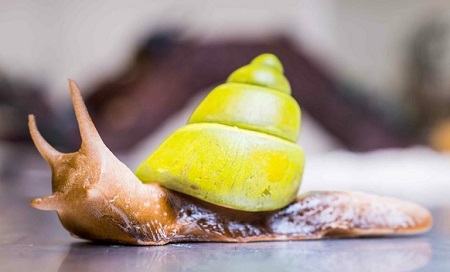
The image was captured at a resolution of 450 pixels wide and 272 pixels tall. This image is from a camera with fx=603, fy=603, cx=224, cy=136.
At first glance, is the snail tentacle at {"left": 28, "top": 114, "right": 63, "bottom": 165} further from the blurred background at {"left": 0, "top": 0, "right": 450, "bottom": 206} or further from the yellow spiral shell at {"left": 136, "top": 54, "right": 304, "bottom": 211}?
the blurred background at {"left": 0, "top": 0, "right": 450, "bottom": 206}

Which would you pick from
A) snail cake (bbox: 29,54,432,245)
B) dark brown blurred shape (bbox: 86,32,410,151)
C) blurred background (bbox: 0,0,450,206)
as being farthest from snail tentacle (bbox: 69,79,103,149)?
dark brown blurred shape (bbox: 86,32,410,151)

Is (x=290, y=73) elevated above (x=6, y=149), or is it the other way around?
(x=290, y=73)

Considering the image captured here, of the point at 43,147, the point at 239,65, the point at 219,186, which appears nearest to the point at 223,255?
the point at 219,186

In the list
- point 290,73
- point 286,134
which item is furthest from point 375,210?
point 290,73

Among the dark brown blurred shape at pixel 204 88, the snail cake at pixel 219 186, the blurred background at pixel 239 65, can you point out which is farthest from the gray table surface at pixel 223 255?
the dark brown blurred shape at pixel 204 88

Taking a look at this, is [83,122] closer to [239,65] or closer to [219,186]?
[219,186]

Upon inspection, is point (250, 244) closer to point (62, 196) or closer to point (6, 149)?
point (62, 196)
